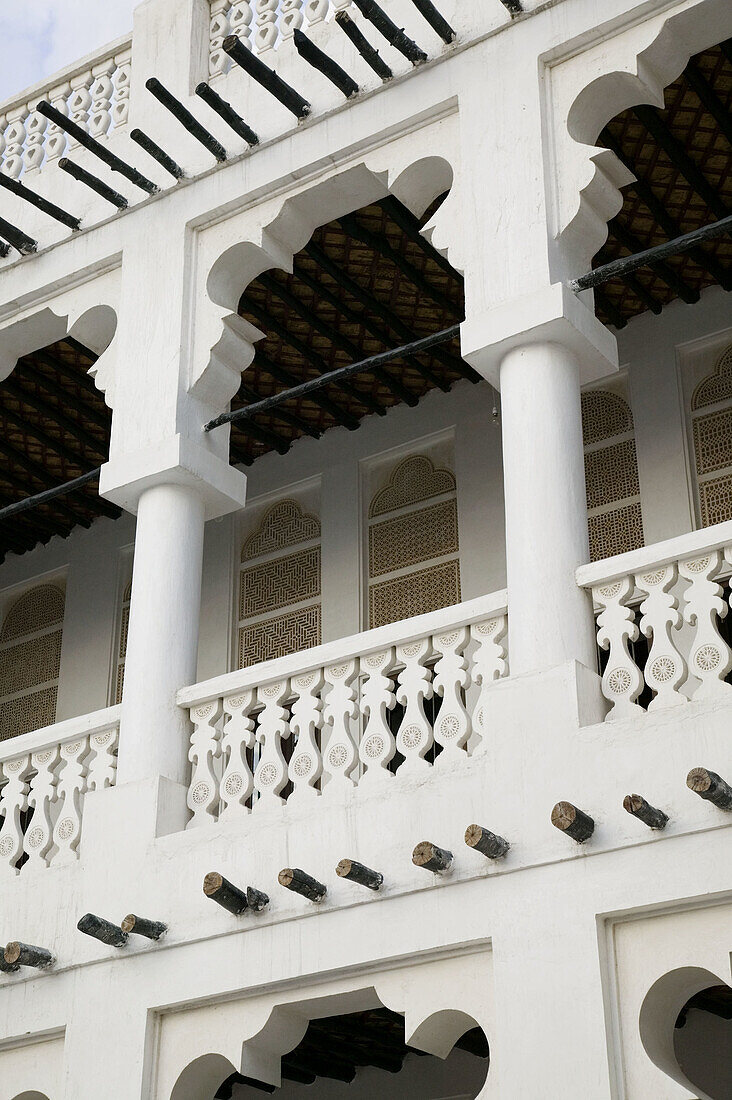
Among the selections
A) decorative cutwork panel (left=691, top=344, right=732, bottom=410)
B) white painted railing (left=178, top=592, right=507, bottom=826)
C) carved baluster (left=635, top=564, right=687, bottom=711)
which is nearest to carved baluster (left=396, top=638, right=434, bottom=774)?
white painted railing (left=178, top=592, right=507, bottom=826)

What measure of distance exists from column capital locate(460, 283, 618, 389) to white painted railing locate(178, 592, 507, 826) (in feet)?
3.61

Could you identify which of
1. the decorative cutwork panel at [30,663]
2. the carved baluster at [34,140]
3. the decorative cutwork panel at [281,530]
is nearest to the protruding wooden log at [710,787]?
the decorative cutwork panel at [281,530]

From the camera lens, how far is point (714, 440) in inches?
348

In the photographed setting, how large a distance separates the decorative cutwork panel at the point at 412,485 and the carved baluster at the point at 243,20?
2.81m

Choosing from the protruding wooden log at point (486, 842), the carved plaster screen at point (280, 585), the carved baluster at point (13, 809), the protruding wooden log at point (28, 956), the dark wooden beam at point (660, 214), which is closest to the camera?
the protruding wooden log at point (486, 842)

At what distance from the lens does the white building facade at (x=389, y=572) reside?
5668mm

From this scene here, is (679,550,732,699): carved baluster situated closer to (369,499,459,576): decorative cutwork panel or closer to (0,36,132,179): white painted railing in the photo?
(369,499,459,576): decorative cutwork panel

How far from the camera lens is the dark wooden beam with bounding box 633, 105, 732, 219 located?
7.71 m

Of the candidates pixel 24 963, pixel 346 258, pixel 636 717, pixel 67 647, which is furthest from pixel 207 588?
pixel 636 717

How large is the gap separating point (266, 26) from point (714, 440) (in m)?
3.34

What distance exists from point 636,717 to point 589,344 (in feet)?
5.86

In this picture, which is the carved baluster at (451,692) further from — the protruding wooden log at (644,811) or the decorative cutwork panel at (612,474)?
the decorative cutwork panel at (612,474)

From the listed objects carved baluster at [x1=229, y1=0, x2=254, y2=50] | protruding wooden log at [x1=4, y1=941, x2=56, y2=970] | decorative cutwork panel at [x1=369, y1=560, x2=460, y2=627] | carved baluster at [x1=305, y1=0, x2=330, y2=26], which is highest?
carved baluster at [x1=229, y1=0, x2=254, y2=50]

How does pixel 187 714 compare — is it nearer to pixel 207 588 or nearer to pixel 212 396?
pixel 212 396
